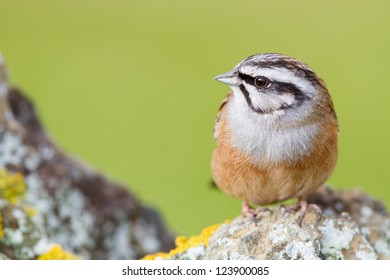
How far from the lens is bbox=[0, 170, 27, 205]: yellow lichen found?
3.96 m

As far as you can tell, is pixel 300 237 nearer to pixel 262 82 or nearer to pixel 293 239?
pixel 293 239

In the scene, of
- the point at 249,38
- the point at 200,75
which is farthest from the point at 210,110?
the point at 249,38

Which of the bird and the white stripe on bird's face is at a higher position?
the white stripe on bird's face

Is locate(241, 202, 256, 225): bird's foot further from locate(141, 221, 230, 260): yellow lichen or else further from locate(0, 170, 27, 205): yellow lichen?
locate(0, 170, 27, 205): yellow lichen

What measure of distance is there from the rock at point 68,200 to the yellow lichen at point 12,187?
0.12 ft

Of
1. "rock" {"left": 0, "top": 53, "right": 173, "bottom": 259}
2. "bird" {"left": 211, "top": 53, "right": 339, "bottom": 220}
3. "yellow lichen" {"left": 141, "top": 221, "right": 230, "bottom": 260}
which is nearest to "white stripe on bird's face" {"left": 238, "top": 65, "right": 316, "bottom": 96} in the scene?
"bird" {"left": 211, "top": 53, "right": 339, "bottom": 220}

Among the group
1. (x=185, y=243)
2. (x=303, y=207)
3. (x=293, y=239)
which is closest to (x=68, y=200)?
(x=185, y=243)

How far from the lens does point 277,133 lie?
12.5 ft

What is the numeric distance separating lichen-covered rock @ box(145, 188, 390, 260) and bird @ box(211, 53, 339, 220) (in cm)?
13

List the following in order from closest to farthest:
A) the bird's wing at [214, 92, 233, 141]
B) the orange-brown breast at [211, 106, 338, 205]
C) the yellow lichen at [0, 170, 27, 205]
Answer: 1. the orange-brown breast at [211, 106, 338, 205]
2. the yellow lichen at [0, 170, 27, 205]
3. the bird's wing at [214, 92, 233, 141]

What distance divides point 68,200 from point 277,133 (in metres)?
1.29

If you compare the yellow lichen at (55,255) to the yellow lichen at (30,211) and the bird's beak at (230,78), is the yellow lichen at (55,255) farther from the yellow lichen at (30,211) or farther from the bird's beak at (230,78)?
the bird's beak at (230,78)
